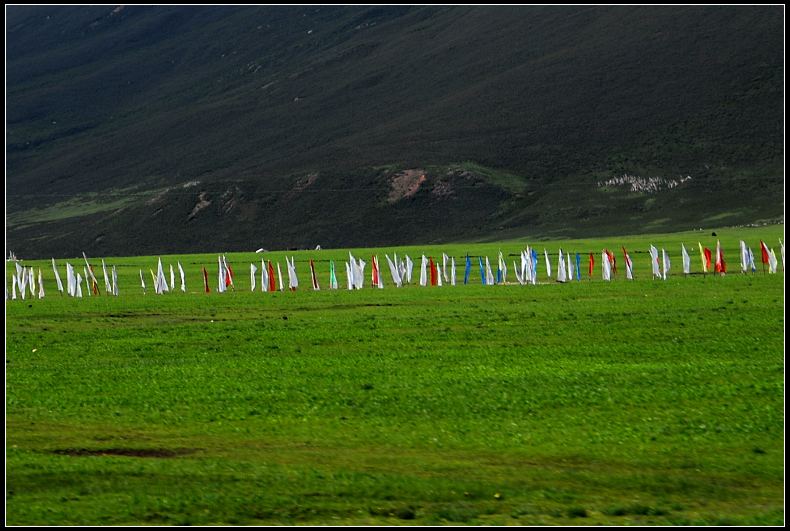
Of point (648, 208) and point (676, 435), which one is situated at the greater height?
point (648, 208)

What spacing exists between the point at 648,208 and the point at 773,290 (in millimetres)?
132025

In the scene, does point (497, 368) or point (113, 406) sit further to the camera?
point (497, 368)

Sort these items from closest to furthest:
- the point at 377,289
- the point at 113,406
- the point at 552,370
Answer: the point at 113,406
the point at 552,370
the point at 377,289

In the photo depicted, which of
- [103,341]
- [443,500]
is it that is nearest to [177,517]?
[443,500]

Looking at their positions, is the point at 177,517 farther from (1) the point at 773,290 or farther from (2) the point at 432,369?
(1) the point at 773,290

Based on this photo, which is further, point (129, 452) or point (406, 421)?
point (406, 421)

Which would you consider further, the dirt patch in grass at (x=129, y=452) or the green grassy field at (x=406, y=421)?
the dirt patch in grass at (x=129, y=452)

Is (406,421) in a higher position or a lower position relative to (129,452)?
lower

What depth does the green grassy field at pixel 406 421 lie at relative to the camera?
18406mm

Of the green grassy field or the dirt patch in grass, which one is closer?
the green grassy field

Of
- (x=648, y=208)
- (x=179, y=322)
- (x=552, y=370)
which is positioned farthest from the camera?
(x=648, y=208)

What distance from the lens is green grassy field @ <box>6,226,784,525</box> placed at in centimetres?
1841

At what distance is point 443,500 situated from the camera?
1858cm

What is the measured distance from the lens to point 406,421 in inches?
984
